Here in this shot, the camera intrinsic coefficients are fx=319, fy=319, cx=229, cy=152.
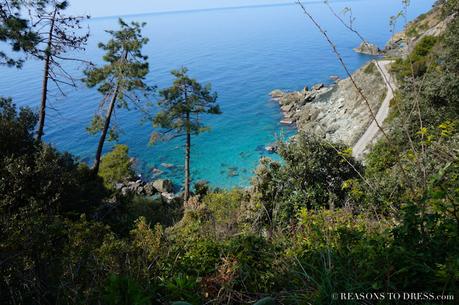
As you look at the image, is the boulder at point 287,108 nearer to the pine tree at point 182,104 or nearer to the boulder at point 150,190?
the pine tree at point 182,104

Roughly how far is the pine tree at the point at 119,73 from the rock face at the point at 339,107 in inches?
727

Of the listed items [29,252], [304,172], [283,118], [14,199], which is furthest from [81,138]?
[29,252]

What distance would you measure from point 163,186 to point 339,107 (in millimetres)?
24065

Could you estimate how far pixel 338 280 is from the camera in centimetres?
312

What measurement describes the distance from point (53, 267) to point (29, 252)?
401 mm

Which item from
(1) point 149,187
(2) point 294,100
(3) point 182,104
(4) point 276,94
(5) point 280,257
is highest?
(4) point 276,94


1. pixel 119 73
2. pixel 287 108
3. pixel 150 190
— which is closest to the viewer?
pixel 119 73

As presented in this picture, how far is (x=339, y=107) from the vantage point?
3950 centimetres

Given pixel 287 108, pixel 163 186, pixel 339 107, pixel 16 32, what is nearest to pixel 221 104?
pixel 287 108

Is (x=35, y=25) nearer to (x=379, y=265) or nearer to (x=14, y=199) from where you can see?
(x=14, y=199)

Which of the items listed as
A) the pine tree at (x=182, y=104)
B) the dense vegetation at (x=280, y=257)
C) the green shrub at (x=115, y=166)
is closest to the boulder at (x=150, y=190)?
the green shrub at (x=115, y=166)

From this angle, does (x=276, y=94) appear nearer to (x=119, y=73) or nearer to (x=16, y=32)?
(x=119, y=73)

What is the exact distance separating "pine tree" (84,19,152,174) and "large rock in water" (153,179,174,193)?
32.7 ft

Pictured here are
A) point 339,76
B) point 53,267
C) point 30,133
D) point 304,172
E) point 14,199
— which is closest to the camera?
point 53,267
